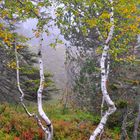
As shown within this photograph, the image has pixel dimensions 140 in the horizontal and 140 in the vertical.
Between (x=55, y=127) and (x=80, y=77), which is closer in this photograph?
(x=55, y=127)

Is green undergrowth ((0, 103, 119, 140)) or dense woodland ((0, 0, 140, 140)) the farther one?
green undergrowth ((0, 103, 119, 140))

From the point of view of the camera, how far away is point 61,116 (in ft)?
62.0

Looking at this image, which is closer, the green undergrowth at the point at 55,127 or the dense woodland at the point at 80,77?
the dense woodland at the point at 80,77

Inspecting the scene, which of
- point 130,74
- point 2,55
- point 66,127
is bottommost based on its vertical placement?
point 66,127

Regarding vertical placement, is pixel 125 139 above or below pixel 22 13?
below

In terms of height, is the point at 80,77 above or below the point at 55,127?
above

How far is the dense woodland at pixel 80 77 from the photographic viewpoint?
1030 centimetres

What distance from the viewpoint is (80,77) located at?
22.3 metres

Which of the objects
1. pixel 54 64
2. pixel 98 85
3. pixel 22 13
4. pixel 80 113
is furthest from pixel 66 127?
pixel 54 64

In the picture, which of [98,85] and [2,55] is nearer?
[2,55]

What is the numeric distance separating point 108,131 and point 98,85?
15.2ft

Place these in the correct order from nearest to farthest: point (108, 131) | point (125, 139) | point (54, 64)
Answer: point (125, 139), point (108, 131), point (54, 64)

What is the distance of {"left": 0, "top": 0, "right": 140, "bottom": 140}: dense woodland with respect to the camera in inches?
406

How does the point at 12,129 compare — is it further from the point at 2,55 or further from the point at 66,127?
the point at 2,55
